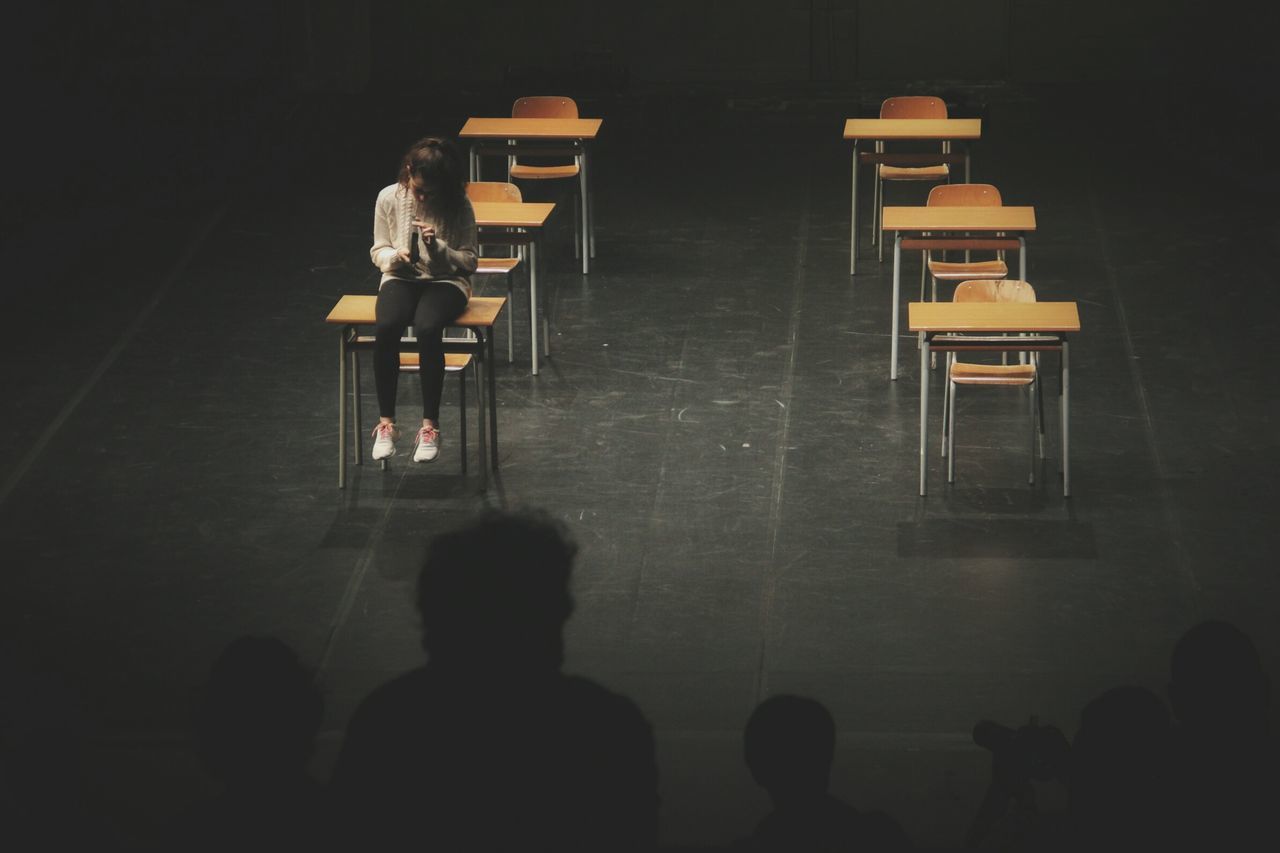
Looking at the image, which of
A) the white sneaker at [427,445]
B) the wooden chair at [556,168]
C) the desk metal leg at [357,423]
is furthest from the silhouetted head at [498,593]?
the wooden chair at [556,168]

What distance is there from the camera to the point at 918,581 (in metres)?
5.61

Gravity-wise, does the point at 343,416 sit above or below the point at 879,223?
below

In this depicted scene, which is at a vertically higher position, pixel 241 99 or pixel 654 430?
pixel 241 99

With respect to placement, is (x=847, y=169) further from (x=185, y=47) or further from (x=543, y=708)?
(x=543, y=708)

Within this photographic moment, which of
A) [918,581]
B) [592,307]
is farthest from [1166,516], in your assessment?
[592,307]

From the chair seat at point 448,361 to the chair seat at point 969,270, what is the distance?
88.2 inches

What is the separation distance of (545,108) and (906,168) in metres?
2.04

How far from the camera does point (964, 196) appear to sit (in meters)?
7.85

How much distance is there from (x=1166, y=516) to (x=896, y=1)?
879 centimetres

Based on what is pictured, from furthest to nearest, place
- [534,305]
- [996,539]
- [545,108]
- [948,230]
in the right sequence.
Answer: [545,108] → [948,230] → [534,305] → [996,539]

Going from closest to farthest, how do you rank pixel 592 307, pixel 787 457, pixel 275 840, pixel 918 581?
pixel 275 840
pixel 918 581
pixel 787 457
pixel 592 307

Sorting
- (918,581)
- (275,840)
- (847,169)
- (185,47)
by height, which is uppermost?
(185,47)

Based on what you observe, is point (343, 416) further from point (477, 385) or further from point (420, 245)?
point (420, 245)

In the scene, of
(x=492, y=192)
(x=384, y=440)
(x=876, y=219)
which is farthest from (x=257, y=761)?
(x=876, y=219)
